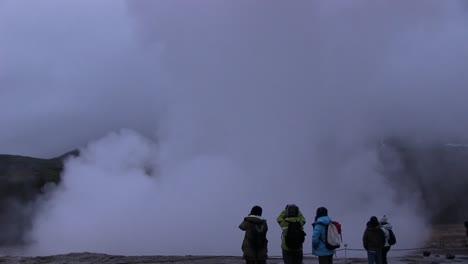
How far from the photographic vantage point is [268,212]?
2675 centimetres

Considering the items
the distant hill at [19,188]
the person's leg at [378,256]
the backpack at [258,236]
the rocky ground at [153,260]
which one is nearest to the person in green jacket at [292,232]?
the backpack at [258,236]

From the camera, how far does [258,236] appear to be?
9.44 m

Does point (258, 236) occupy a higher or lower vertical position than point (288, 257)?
higher

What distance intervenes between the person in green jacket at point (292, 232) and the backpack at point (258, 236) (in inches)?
12.8

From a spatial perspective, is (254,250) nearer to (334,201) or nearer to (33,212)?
(334,201)

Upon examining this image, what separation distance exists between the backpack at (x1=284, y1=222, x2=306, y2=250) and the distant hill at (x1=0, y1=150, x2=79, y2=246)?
80.9 feet

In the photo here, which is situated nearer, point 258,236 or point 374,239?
point 258,236

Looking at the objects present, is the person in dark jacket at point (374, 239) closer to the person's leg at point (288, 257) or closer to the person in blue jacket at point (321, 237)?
the person in blue jacket at point (321, 237)

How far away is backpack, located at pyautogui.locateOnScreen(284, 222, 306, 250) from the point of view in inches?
363

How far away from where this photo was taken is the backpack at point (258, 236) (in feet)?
30.9

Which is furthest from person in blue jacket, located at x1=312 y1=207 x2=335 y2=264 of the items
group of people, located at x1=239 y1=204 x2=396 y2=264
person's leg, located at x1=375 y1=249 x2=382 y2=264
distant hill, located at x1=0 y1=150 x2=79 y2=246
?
distant hill, located at x1=0 y1=150 x2=79 y2=246

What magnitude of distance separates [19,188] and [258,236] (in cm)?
3984

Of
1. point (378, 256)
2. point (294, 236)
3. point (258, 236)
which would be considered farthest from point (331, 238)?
point (378, 256)

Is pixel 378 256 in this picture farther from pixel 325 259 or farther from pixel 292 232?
pixel 292 232
